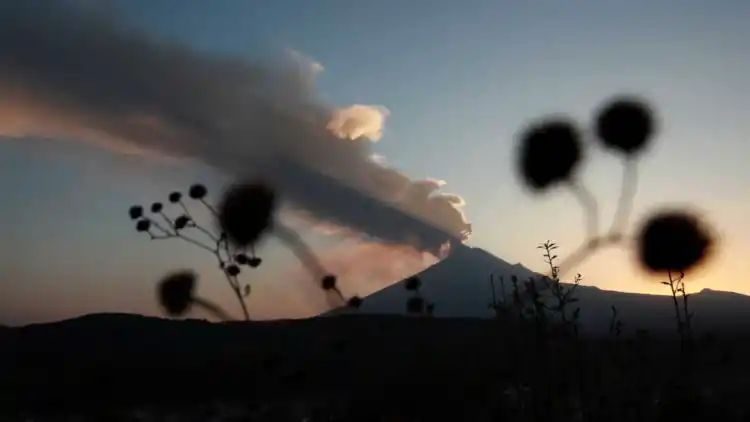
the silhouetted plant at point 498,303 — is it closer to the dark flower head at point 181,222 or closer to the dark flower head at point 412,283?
the dark flower head at point 412,283

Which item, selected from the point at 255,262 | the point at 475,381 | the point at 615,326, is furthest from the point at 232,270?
the point at 475,381

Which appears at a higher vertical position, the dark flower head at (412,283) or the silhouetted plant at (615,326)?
the dark flower head at (412,283)

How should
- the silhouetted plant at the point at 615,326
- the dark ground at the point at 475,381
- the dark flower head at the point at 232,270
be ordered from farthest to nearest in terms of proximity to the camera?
the dark ground at the point at 475,381
the silhouetted plant at the point at 615,326
the dark flower head at the point at 232,270

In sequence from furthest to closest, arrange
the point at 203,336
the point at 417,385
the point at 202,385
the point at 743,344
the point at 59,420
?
the point at 203,336 < the point at 743,344 < the point at 202,385 < the point at 59,420 < the point at 417,385

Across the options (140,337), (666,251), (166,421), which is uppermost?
(140,337)

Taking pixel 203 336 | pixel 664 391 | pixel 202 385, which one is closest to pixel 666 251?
pixel 664 391

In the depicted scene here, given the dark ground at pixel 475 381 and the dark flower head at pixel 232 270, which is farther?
the dark ground at pixel 475 381

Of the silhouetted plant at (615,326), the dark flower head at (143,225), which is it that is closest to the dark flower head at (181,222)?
the dark flower head at (143,225)

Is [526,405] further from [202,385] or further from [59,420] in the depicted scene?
[202,385]

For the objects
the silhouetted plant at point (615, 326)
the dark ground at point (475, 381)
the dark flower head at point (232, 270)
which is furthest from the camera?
the dark ground at point (475, 381)

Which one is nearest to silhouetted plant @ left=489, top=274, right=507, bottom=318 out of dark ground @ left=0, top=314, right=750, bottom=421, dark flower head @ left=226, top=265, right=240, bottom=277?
dark ground @ left=0, top=314, right=750, bottom=421

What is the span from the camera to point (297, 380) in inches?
281

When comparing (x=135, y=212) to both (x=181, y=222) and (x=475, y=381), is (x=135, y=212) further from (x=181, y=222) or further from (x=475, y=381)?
(x=475, y=381)

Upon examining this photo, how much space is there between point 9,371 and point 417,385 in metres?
51.3
